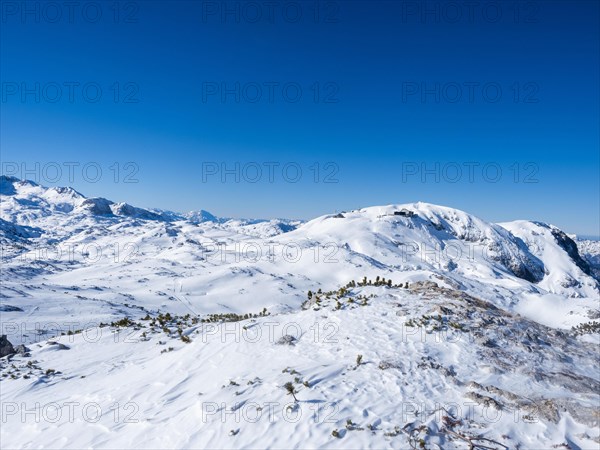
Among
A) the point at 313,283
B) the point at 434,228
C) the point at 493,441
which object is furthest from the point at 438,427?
the point at 434,228

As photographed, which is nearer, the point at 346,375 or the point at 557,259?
the point at 346,375

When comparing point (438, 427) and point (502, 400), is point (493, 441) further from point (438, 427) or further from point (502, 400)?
point (502, 400)

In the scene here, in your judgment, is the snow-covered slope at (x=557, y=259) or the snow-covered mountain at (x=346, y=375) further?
the snow-covered slope at (x=557, y=259)

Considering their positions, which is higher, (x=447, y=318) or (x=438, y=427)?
(x=447, y=318)

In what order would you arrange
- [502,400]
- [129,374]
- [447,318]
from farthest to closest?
[447,318], [129,374], [502,400]

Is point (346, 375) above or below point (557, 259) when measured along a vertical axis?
below

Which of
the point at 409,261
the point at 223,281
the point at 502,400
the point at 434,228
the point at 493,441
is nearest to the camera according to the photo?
the point at 493,441

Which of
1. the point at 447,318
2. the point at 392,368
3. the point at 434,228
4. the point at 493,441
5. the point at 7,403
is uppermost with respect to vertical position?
the point at 434,228

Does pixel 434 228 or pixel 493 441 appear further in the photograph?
pixel 434 228

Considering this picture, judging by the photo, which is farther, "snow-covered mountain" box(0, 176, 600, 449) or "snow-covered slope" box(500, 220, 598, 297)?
"snow-covered slope" box(500, 220, 598, 297)
